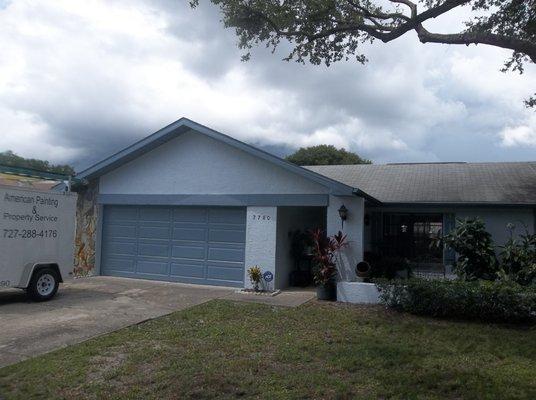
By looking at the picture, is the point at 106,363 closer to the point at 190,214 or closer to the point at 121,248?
the point at 190,214

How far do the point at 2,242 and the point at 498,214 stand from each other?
13.1m

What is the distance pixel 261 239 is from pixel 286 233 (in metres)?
0.95

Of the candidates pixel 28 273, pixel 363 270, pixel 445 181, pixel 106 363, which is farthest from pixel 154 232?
pixel 445 181

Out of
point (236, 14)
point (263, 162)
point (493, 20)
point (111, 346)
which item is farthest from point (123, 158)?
point (493, 20)

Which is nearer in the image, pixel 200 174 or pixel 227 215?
pixel 227 215

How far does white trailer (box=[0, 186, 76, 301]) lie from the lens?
10.1 meters

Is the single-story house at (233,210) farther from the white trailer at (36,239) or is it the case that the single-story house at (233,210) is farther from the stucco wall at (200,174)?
the white trailer at (36,239)

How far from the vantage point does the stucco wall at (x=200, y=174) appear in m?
13.2

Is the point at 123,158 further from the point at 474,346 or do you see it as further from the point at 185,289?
the point at 474,346

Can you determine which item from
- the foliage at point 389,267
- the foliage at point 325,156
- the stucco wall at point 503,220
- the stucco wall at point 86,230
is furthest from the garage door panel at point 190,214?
the foliage at point 325,156

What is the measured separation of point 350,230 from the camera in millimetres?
12359

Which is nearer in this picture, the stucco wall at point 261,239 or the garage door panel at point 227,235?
the stucco wall at point 261,239

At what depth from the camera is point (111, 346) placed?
7.39 meters

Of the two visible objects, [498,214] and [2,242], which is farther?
[498,214]
